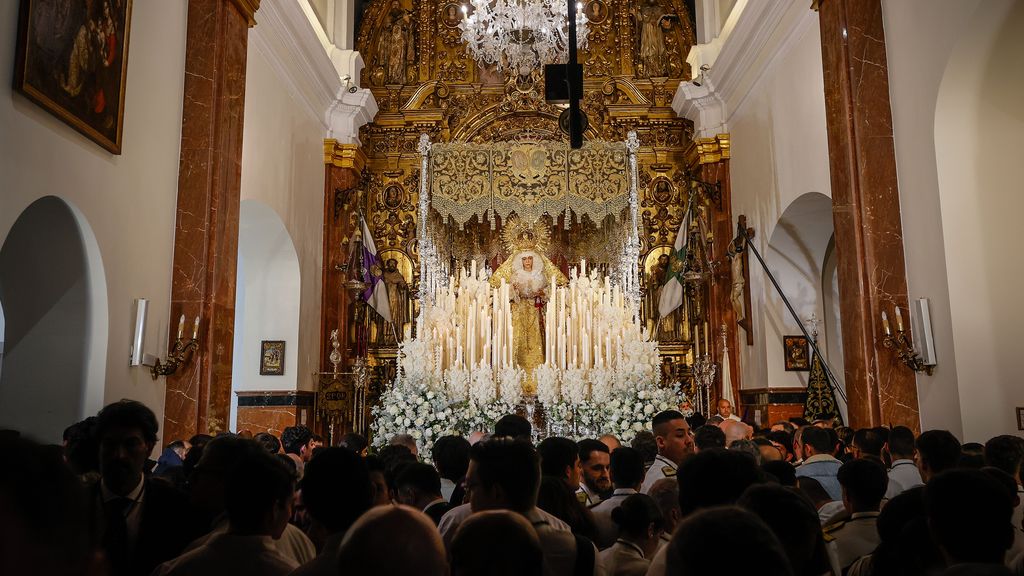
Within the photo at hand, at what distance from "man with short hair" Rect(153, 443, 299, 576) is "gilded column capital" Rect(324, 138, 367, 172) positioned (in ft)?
39.8

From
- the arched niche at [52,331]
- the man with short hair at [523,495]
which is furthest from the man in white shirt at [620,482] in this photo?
the arched niche at [52,331]

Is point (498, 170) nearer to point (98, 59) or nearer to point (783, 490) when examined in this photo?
point (98, 59)

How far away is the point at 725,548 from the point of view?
155cm

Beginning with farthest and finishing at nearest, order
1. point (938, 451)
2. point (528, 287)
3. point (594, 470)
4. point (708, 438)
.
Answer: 1. point (528, 287)
2. point (708, 438)
3. point (594, 470)
4. point (938, 451)

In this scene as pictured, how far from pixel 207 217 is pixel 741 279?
773 centimetres

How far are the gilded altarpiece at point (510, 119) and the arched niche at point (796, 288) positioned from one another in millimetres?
2080

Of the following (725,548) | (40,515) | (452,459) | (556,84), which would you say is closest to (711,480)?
(725,548)

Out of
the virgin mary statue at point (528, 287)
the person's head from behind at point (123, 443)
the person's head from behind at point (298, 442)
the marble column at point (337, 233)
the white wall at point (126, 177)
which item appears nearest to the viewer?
the person's head from behind at point (123, 443)

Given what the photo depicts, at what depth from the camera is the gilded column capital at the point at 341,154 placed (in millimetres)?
14352

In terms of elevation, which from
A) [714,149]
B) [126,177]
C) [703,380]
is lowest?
[703,380]

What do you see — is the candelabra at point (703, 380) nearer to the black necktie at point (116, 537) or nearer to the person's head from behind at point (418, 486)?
the person's head from behind at point (418, 486)

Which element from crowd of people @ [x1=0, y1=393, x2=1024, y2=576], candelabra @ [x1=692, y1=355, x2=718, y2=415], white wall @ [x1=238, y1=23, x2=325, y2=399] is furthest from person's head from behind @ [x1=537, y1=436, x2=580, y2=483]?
candelabra @ [x1=692, y1=355, x2=718, y2=415]

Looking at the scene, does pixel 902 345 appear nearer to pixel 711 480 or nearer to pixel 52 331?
pixel 711 480

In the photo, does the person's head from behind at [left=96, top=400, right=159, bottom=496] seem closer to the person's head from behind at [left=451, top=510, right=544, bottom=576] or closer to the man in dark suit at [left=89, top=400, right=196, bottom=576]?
the man in dark suit at [left=89, top=400, right=196, bottom=576]
